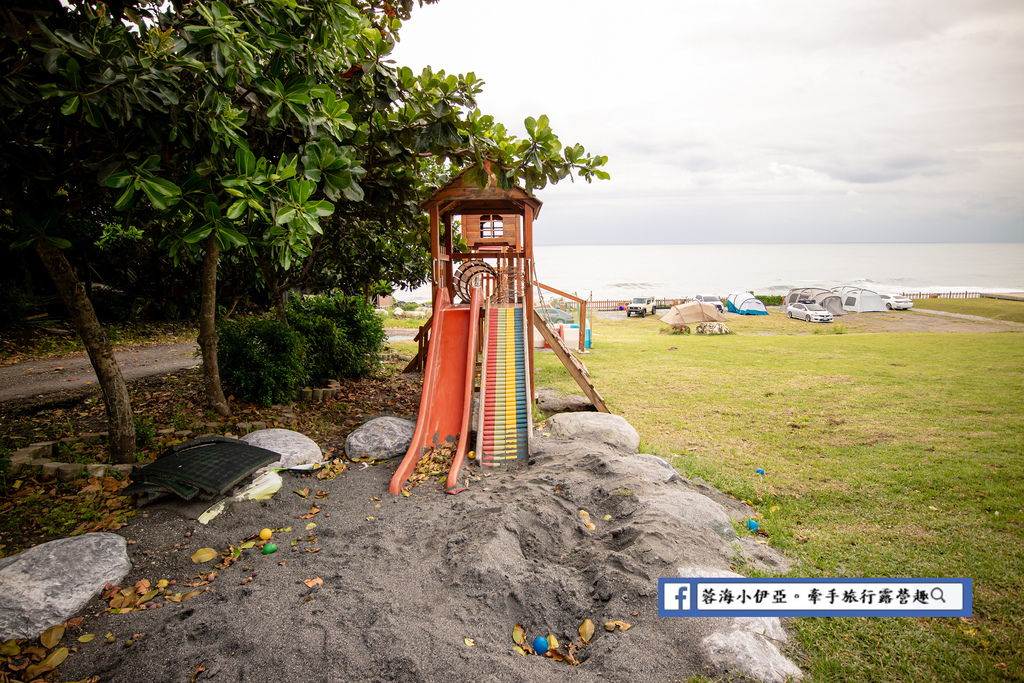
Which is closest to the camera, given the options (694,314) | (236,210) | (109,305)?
(236,210)

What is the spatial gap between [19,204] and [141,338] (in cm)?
1154

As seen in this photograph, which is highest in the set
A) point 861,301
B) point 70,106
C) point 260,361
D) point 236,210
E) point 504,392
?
point 70,106

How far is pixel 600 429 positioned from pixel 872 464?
3.50 m

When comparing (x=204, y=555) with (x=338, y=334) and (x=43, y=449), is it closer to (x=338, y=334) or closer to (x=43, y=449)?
(x=43, y=449)

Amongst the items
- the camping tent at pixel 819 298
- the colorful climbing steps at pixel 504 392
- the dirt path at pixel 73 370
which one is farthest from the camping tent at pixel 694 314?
the dirt path at pixel 73 370

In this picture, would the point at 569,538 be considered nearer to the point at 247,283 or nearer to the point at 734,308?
the point at 247,283

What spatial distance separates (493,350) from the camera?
8.21 metres

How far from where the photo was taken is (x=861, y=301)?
1184 inches

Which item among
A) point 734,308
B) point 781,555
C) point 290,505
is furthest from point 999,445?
point 734,308

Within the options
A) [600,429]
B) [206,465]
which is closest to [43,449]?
[206,465]

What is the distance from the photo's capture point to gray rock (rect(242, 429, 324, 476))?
5960 millimetres

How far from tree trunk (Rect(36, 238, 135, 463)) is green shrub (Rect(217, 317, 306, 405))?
2.61m

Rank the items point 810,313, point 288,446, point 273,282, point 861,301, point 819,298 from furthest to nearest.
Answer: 1. point 819,298
2. point 861,301
3. point 810,313
4. point 273,282
5. point 288,446

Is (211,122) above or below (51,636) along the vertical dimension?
above
